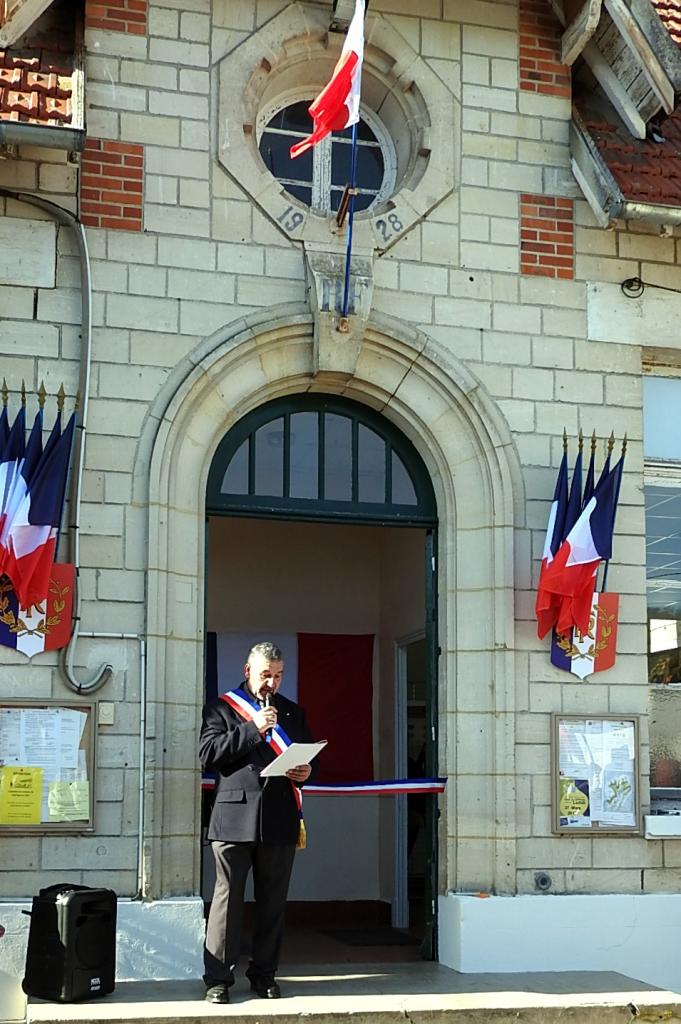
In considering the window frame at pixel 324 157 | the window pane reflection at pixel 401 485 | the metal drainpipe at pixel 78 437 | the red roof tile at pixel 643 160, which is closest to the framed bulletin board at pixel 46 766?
the metal drainpipe at pixel 78 437

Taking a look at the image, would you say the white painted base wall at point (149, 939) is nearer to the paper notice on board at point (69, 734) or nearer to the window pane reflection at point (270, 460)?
the paper notice on board at point (69, 734)

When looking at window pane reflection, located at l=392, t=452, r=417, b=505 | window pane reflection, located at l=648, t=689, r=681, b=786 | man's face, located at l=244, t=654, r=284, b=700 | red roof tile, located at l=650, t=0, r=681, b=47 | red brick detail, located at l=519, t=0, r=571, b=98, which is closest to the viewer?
man's face, located at l=244, t=654, r=284, b=700

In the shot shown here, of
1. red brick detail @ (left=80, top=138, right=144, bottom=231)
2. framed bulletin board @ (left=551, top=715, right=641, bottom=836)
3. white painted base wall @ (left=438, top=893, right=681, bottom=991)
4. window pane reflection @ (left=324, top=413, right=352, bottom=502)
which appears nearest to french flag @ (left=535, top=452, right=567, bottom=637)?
framed bulletin board @ (left=551, top=715, right=641, bottom=836)

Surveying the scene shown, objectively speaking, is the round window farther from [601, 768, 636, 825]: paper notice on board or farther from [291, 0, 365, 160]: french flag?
[601, 768, 636, 825]: paper notice on board

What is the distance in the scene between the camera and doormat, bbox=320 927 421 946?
33.3 ft

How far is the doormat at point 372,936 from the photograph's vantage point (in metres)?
10.1

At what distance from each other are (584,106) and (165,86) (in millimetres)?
2894

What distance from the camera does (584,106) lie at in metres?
9.91

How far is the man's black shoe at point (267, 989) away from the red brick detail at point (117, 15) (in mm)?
5493

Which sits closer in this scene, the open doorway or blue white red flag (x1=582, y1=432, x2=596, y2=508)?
blue white red flag (x1=582, y1=432, x2=596, y2=508)

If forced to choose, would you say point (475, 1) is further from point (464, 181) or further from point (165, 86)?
point (165, 86)

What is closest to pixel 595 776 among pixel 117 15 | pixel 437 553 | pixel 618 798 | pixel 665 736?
pixel 618 798

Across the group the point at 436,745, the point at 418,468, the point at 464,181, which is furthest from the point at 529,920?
the point at 464,181

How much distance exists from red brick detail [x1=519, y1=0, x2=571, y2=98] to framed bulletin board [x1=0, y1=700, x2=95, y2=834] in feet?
16.2
